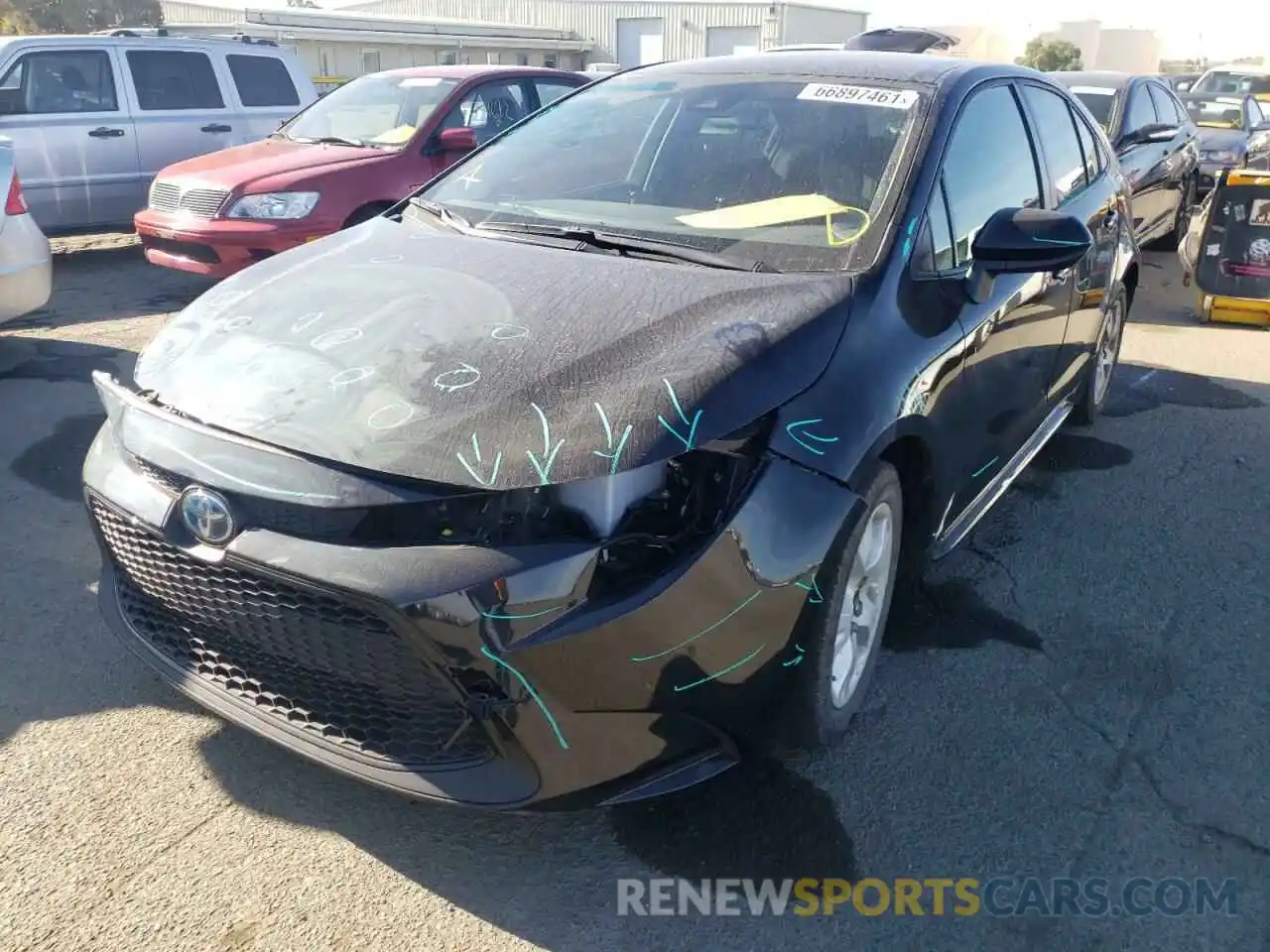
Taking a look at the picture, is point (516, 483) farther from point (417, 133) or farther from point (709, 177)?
point (417, 133)

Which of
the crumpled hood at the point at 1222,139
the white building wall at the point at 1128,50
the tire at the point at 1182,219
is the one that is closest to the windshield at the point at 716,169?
the tire at the point at 1182,219

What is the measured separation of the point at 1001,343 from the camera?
3281 mm

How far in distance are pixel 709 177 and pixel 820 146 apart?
1.14ft

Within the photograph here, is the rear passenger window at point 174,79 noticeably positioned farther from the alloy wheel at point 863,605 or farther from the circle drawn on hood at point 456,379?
the alloy wheel at point 863,605

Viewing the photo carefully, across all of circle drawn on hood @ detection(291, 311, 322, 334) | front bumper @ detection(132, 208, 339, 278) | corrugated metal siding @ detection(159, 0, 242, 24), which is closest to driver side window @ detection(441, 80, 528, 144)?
front bumper @ detection(132, 208, 339, 278)

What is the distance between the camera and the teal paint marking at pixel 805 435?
2.26m

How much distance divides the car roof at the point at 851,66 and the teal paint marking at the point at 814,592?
183 centimetres

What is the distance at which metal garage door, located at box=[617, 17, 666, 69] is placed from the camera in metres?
44.0

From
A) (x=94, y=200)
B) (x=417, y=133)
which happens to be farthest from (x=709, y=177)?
(x=94, y=200)

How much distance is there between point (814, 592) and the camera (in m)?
2.30

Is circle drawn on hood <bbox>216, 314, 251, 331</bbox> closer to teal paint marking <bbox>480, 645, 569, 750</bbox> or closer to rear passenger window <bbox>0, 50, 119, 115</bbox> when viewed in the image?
teal paint marking <bbox>480, 645, 569, 750</bbox>

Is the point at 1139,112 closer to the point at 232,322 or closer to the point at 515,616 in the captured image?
the point at 232,322

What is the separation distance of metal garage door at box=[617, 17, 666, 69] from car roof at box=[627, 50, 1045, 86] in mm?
42989

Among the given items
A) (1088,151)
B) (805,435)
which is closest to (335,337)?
(805,435)
